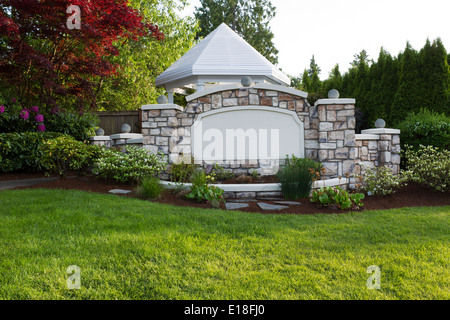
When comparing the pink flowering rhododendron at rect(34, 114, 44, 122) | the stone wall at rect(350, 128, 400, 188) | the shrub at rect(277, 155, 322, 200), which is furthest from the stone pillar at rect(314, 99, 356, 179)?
the pink flowering rhododendron at rect(34, 114, 44, 122)

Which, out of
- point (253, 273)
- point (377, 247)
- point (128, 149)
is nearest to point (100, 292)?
point (253, 273)

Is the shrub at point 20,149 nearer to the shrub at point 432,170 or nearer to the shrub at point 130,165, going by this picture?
the shrub at point 130,165

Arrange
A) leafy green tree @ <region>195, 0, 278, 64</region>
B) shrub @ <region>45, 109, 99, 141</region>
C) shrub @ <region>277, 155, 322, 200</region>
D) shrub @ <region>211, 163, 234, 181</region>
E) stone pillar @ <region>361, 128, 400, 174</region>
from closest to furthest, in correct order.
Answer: shrub @ <region>277, 155, 322, 200</region> → shrub @ <region>211, 163, 234, 181</region> → stone pillar @ <region>361, 128, 400, 174</region> → shrub @ <region>45, 109, 99, 141</region> → leafy green tree @ <region>195, 0, 278, 64</region>

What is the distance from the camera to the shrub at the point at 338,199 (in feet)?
17.2

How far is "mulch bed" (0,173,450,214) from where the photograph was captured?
5.41m

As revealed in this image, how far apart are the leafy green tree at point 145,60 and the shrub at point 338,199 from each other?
34.8 feet

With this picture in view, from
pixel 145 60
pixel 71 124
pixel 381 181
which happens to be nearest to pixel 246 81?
pixel 381 181

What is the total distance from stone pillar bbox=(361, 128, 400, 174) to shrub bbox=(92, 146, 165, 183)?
446 centimetres

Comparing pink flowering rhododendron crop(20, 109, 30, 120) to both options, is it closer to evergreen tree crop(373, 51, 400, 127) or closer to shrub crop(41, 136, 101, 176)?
shrub crop(41, 136, 101, 176)

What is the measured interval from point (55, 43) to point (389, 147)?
25.9 ft

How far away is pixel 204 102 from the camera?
282 inches

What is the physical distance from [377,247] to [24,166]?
291 inches

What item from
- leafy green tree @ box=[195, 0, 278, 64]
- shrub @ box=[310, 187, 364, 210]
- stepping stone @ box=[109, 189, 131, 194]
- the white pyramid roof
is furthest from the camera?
leafy green tree @ box=[195, 0, 278, 64]

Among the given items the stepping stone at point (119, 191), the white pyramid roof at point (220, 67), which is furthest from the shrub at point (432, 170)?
the stepping stone at point (119, 191)
